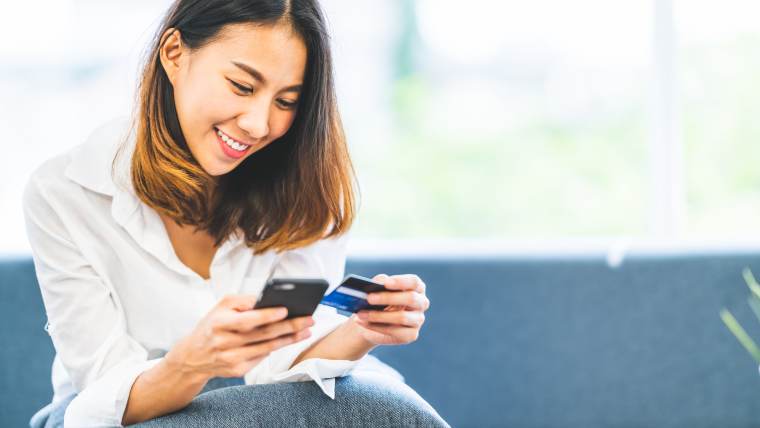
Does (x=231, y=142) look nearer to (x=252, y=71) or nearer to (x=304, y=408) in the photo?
(x=252, y=71)

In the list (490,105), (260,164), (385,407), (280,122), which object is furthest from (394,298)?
(490,105)

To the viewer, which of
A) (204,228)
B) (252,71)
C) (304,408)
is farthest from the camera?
(204,228)

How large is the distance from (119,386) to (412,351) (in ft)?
3.53

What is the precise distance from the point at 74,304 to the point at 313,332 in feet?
1.40

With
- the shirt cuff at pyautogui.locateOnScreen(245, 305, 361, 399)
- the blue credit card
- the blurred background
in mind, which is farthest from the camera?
the blurred background

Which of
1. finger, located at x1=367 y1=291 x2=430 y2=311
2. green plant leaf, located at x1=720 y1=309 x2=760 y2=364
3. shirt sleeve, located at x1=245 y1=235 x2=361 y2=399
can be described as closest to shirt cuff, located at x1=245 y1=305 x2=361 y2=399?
shirt sleeve, located at x1=245 y1=235 x2=361 y2=399

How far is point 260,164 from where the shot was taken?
182 centimetres

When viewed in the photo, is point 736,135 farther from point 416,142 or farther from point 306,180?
point 306,180

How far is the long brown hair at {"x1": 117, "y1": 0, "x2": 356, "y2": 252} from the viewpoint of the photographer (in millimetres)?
1564

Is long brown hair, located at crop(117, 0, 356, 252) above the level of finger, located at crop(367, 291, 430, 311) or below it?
above

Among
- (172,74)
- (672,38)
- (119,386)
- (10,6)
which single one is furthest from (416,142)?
(119,386)

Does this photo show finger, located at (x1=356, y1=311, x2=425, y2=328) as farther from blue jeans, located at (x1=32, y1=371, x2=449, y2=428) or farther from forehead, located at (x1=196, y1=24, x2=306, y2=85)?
forehead, located at (x1=196, y1=24, x2=306, y2=85)

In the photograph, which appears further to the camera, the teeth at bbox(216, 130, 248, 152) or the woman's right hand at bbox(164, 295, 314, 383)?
the teeth at bbox(216, 130, 248, 152)

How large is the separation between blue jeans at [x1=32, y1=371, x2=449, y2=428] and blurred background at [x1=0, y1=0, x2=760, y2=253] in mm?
1579
